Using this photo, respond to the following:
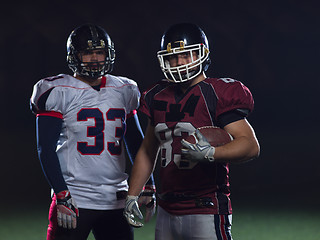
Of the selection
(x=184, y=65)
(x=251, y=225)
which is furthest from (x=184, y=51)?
Answer: (x=251, y=225)

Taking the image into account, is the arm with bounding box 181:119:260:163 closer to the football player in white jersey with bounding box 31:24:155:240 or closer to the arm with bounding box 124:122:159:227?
the arm with bounding box 124:122:159:227

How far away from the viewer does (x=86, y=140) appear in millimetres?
3086

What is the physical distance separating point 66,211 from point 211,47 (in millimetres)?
8109

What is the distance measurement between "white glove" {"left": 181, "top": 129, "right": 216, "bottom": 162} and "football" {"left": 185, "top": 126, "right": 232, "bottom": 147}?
0.14 ft

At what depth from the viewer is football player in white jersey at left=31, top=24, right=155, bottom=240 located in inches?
118

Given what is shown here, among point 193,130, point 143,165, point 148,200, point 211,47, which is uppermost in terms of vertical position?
point 193,130

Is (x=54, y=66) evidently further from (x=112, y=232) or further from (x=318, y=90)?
(x=112, y=232)

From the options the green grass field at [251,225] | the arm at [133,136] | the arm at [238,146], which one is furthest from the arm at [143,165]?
the green grass field at [251,225]

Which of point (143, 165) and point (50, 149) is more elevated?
point (50, 149)

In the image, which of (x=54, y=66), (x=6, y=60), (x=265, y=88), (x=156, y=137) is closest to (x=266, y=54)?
(x=265, y=88)

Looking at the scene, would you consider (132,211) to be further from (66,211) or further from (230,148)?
(230,148)

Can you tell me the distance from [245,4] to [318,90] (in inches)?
86.5

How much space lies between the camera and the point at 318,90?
35.9ft

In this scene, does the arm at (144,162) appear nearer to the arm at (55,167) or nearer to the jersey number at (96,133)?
the jersey number at (96,133)
